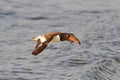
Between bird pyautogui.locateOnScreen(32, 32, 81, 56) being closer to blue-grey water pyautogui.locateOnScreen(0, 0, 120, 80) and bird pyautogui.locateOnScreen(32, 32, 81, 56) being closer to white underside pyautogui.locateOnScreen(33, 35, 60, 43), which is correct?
white underside pyautogui.locateOnScreen(33, 35, 60, 43)

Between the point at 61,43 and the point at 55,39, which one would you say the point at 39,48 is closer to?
the point at 55,39

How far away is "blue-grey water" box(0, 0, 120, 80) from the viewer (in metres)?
9.37

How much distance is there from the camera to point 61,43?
11.5 m

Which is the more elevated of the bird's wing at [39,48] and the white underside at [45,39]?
the white underside at [45,39]

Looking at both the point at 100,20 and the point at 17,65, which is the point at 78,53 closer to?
the point at 17,65

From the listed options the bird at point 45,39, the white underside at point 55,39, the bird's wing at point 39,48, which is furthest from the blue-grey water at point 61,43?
the bird's wing at point 39,48

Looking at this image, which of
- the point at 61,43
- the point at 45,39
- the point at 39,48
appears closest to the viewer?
the point at 39,48

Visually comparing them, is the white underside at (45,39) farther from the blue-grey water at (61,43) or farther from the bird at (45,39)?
the blue-grey water at (61,43)

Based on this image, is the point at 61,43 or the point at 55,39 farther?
the point at 61,43

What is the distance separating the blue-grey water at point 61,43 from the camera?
937 centimetres

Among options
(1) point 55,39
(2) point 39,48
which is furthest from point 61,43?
(2) point 39,48

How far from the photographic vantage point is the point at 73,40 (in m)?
6.66

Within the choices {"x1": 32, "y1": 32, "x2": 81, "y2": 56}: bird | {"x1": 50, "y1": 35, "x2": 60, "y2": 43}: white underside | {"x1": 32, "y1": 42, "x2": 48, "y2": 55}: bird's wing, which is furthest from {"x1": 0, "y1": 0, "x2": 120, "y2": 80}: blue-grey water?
{"x1": 32, "y1": 42, "x2": 48, "y2": 55}: bird's wing

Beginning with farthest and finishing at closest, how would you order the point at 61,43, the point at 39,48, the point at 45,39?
the point at 61,43
the point at 45,39
the point at 39,48
